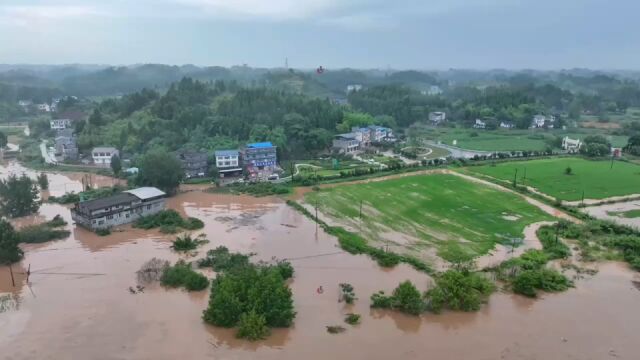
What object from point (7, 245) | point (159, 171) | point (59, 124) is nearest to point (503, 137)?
point (159, 171)

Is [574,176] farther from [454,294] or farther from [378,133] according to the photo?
[454,294]

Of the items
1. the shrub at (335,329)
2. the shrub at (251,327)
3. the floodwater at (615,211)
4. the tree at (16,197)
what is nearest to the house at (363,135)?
the floodwater at (615,211)

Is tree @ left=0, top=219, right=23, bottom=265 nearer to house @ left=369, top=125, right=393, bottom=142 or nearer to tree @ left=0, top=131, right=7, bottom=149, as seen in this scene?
tree @ left=0, top=131, right=7, bottom=149

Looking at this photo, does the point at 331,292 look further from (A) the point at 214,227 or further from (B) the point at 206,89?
(B) the point at 206,89

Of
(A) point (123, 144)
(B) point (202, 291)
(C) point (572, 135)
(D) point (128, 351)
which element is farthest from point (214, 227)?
(C) point (572, 135)

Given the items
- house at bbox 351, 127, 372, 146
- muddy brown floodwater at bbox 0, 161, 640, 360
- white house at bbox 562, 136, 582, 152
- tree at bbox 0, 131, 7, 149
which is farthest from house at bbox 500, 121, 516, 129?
tree at bbox 0, 131, 7, 149
